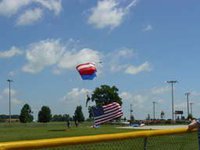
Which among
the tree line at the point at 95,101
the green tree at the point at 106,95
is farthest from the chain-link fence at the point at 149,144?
the green tree at the point at 106,95

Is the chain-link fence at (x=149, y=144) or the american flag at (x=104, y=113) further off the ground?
the american flag at (x=104, y=113)

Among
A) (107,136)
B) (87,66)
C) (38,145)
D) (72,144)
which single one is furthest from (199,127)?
(87,66)

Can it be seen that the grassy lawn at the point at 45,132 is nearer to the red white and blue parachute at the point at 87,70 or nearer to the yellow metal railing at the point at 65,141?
the red white and blue parachute at the point at 87,70

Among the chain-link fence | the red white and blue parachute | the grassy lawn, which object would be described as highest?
the red white and blue parachute

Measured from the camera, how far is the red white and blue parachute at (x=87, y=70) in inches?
1236

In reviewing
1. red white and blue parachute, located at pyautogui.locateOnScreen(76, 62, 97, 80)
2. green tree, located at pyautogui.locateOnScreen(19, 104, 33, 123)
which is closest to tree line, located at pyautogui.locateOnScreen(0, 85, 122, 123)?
green tree, located at pyautogui.locateOnScreen(19, 104, 33, 123)

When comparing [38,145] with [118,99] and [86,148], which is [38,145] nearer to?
[86,148]

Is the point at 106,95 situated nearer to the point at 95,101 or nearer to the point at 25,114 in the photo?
the point at 95,101

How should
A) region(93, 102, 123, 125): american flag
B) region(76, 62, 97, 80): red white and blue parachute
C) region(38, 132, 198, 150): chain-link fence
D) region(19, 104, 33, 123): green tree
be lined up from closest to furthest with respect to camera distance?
1. region(38, 132, 198, 150): chain-link fence
2. region(93, 102, 123, 125): american flag
3. region(76, 62, 97, 80): red white and blue parachute
4. region(19, 104, 33, 123): green tree

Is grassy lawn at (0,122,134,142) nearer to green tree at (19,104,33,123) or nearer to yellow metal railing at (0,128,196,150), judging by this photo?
yellow metal railing at (0,128,196,150)

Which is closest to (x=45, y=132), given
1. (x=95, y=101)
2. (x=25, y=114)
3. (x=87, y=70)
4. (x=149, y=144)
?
(x=87, y=70)

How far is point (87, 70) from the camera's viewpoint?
103 feet

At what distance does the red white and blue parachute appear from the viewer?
31.4m

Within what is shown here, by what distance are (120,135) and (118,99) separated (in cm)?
11849
